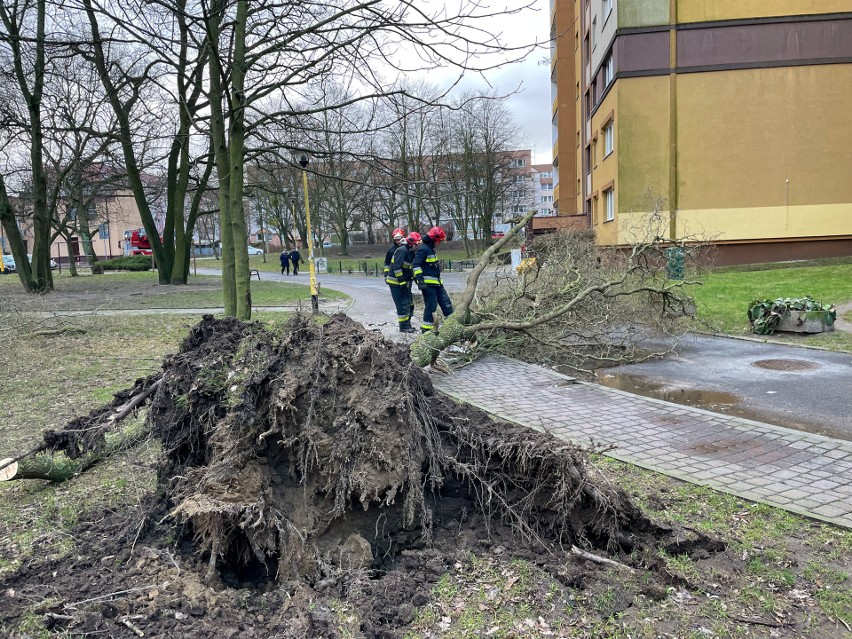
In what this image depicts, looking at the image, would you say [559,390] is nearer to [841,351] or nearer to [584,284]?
[584,284]

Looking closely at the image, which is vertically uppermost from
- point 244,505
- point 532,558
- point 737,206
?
point 737,206

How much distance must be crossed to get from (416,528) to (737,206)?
945 inches

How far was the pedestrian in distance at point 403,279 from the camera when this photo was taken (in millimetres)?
10606

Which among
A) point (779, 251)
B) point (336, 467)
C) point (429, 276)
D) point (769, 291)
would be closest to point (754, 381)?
point (429, 276)

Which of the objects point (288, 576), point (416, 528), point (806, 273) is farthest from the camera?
point (806, 273)

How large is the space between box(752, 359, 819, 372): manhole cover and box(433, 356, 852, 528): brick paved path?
273cm

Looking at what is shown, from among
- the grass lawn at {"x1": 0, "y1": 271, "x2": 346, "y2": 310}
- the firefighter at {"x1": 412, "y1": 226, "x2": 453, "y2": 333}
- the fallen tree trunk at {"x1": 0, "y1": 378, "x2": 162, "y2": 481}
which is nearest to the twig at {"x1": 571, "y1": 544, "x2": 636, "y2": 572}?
the fallen tree trunk at {"x1": 0, "y1": 378, "x2": 162, "y2": 481}

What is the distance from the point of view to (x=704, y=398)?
22.3 ft

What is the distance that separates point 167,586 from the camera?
2842 mm

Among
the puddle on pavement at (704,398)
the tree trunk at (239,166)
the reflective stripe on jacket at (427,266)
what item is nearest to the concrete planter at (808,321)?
the puddle on pavement at (704,398)

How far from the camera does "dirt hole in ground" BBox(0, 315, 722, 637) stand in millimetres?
2830

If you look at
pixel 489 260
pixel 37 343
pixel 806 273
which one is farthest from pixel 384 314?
pixel 806 273

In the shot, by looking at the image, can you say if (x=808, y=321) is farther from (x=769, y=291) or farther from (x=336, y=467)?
(x=336, y=467)

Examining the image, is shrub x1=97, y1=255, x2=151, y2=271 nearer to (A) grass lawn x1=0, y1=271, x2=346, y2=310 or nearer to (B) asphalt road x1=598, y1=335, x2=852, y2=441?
(A) grass lawn x1=0, y1=271, x2=346, y2=310
